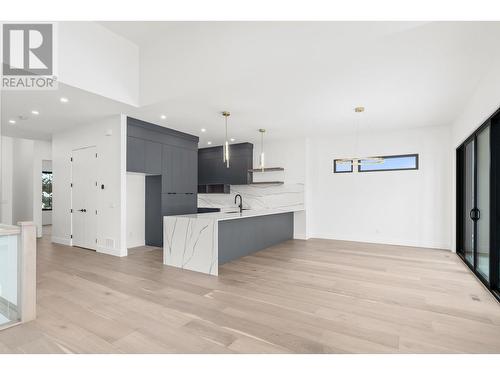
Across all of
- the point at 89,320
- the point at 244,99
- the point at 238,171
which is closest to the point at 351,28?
the point at 244,99

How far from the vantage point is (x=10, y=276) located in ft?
8.39

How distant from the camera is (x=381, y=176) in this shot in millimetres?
6406

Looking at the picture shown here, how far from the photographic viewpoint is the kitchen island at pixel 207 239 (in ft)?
13.1

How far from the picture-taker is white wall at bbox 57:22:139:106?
11.9 feet

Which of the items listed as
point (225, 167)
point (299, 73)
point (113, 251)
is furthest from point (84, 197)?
point (299, 73)

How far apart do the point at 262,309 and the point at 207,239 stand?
1.60 meters

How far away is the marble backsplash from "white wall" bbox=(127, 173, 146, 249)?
103 inches

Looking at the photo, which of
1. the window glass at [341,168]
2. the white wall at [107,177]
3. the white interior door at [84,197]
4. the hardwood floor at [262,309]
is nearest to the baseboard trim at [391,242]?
the hardwood floor at [262,309]

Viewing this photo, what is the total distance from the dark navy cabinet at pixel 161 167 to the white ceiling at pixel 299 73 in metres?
0.52

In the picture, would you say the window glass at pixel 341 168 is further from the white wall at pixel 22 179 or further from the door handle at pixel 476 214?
the white wall at pixel 22 179

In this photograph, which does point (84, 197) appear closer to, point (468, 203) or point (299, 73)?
point (299, 73)

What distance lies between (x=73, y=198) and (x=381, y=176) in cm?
727

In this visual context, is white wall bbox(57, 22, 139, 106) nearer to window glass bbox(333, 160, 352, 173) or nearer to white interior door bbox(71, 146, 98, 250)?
white interior door bbox(71, 146, 98, 250)
